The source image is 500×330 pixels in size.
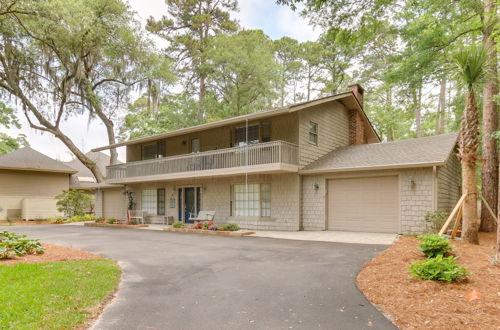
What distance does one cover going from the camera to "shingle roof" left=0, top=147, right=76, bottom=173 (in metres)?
23.1

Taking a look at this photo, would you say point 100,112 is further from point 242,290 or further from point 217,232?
point 242,290

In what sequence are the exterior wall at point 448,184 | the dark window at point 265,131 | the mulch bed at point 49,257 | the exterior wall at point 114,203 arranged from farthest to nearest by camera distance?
the exterior wall at point 114,203 < the dark window at point 265,131 < the exterior wall at point 448,184 < the mulch bed at point 49,257

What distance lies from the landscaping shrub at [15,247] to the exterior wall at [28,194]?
17.9 metres

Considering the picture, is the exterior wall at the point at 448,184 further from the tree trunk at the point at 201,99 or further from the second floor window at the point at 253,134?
the tree trunk at the point at 201,99

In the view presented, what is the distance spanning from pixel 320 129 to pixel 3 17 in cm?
1890

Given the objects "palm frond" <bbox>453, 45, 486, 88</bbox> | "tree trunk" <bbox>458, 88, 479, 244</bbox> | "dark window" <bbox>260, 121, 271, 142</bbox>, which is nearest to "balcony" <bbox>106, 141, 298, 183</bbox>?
"dark window" <bbox>260, 121, 271, 142</bbox>

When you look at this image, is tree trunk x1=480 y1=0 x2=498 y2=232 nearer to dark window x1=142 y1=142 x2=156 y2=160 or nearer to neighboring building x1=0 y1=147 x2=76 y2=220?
dark window x1=142 y1=142 x2=156 y2=160

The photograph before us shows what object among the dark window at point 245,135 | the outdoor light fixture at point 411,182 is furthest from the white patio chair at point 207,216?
the outdoor light fixture at point 411,182

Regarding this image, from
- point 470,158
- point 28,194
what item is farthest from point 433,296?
point 28,194

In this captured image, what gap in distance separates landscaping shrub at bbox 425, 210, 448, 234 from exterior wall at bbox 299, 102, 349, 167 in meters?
5.36

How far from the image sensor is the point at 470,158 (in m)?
8.21

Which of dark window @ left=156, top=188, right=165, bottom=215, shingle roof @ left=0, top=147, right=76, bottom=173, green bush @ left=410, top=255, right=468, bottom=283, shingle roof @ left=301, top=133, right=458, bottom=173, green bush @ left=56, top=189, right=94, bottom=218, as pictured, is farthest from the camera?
shingle roof @ left=0, top=147, right=76, bottom=173

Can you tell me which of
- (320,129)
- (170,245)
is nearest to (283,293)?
(170,245)

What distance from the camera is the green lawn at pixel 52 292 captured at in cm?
356
